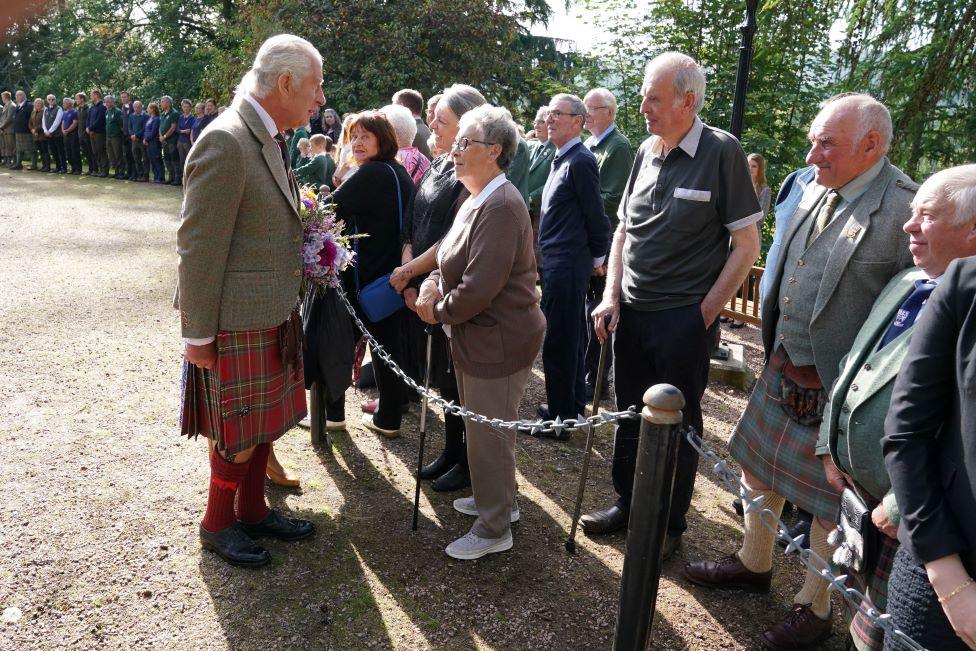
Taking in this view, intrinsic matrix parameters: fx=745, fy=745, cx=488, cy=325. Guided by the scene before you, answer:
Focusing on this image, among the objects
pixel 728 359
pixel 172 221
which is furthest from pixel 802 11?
pixel 172 221

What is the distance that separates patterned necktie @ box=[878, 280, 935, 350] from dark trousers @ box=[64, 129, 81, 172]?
21.7 metres

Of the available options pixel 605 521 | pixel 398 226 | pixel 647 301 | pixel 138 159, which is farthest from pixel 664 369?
pixel 138 159

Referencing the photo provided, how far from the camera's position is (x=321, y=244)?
3596 mm

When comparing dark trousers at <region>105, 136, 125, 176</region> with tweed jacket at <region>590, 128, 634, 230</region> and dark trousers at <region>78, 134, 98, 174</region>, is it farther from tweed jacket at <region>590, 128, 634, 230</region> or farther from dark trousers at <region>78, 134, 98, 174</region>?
tweed jacket at <region>590, 128, 634, 230</region>

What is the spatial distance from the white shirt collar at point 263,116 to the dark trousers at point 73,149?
1969cm

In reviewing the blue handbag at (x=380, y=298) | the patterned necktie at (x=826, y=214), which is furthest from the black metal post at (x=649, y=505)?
the blue handbag at (x=380, y=298)

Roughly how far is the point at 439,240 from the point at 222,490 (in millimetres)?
1729

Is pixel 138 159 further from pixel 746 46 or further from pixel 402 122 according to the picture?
pixel 746 46

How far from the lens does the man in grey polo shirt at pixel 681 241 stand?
336 centimetres

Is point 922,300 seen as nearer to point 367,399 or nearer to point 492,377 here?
point 492,377

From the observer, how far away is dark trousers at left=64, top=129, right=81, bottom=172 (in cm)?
1978

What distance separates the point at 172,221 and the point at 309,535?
1101 cm

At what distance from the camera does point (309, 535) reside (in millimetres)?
3750

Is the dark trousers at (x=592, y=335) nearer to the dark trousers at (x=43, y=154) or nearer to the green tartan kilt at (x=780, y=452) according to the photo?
the green tartan kilt at (x=780, y=452)
